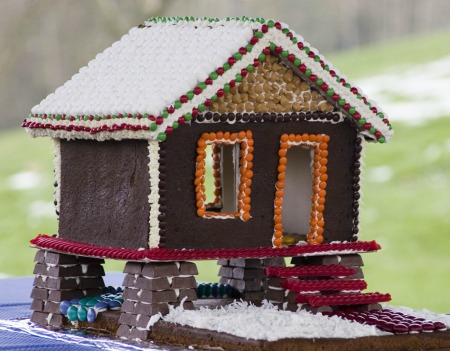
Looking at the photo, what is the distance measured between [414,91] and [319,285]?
10232 mm

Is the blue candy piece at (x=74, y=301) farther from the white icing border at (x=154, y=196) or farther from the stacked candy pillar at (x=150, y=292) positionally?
the white icing border at (x=154, y=196)

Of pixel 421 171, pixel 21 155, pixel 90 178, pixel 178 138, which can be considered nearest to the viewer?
pixel 178 138

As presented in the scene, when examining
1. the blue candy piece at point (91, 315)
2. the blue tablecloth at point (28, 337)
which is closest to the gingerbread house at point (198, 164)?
the blue tablecloth at point (28, 337)

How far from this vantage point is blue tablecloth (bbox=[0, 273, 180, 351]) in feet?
18.8

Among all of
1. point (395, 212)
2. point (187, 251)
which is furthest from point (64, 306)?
point (395, 212)

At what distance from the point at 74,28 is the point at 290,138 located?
11004 mm

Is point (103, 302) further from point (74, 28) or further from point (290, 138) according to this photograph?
point (74, 28)

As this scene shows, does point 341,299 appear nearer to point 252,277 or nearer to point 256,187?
point 256,187

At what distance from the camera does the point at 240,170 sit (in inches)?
240

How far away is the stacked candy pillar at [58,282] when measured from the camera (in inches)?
253

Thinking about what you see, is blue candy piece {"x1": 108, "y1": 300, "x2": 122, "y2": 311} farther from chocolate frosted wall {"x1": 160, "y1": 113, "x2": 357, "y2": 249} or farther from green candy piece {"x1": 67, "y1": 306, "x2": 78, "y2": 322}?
chocolate frosted wall {"x1": 160, "y1": 113, "x2": 357, "y2": 249}

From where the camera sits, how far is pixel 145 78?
6090 mm

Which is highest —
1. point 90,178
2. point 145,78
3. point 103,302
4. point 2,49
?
point 2,49

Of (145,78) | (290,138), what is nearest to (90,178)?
(145,78)
